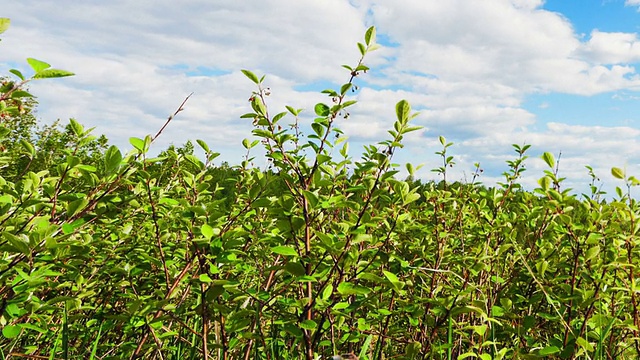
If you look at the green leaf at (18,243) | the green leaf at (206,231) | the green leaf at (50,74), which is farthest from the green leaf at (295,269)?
the green leaf at (50,74)

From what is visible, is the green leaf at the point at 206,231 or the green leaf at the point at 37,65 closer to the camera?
the green leaf at the point at 37,65

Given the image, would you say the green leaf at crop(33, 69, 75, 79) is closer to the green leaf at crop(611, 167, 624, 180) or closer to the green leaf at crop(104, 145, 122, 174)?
the green leaf at crop(104, 145, 122, 174)

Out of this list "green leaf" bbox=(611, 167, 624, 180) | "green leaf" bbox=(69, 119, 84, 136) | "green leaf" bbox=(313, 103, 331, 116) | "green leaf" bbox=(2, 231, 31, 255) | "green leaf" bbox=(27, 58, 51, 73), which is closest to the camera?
"green leaf" bbox=(27, 58, 51, 73)

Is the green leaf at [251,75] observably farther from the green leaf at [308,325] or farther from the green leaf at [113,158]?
the green leaf at [308,325]

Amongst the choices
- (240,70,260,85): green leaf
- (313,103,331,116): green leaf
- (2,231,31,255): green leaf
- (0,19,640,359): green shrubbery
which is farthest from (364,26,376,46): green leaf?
(2,231,31,255): green leaf

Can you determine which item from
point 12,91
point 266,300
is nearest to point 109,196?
point 12,91

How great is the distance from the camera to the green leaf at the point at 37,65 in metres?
1.87

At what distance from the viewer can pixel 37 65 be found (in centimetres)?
188

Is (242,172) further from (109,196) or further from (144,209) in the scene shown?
(109,196)

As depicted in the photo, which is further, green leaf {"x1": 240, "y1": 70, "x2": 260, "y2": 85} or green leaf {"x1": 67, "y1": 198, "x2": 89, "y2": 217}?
green leaf {"x1": 240, "y1": 70, "x2": 260, "y2": 85}

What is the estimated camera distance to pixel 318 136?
8.13 feet

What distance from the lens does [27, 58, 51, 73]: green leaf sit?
187cm

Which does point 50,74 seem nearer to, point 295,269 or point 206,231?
point 206,231

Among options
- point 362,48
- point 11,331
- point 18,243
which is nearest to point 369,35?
point 362,48
